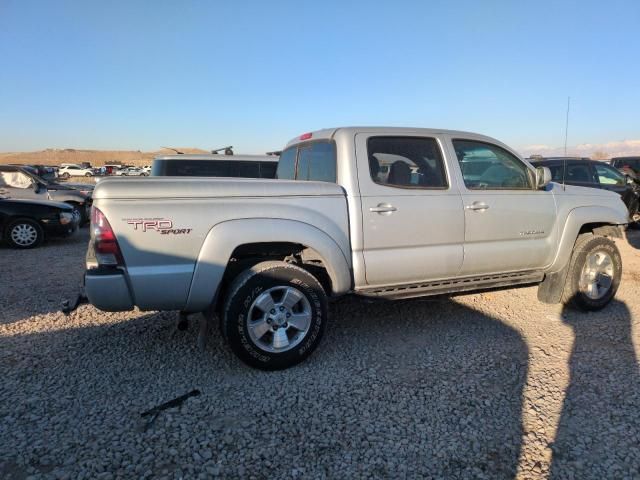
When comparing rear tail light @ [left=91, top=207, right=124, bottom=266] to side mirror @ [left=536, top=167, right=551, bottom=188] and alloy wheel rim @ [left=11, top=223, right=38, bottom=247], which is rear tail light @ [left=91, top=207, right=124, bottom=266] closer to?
side mirror @ [left=536, top=167, right=551, bottom=188]

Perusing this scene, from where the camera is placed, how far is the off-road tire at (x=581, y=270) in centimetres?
476

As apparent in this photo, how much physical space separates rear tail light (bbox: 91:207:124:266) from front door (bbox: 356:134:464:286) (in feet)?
6.21

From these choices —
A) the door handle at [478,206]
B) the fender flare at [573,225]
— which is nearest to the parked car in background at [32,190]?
the door handle at [478,206]

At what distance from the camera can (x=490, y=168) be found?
14.7 feet

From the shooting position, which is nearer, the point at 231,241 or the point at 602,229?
the point at 231,241

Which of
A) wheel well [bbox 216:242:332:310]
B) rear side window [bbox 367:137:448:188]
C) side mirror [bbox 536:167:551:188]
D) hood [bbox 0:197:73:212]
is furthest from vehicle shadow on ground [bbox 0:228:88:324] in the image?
side mirror [bbox 536:167:551:188]

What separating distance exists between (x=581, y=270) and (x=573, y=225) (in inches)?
19.9

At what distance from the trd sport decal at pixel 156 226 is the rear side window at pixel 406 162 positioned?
1673 mm

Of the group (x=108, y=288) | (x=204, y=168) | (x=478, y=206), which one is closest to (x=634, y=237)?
(x=478, y=206)

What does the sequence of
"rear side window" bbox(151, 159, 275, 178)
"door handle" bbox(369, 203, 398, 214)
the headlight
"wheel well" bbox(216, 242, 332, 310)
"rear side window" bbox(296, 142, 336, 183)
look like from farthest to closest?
the headlight
"rear side window" bbox(151, 159, 275, 178)
"rear side window" bbox(296, 142, 336, 183)
"door handle" bbox(369, 203, 398, 214)
"wheel well" bbox(216, 242, 332, 310)

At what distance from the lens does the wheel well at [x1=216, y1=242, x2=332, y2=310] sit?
3.56 m

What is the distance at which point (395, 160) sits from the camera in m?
4.00

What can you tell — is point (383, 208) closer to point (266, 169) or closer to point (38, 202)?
point (266, 169)

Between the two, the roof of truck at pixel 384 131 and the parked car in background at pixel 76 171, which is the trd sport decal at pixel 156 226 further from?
the parked car in background at pixel 76 171
